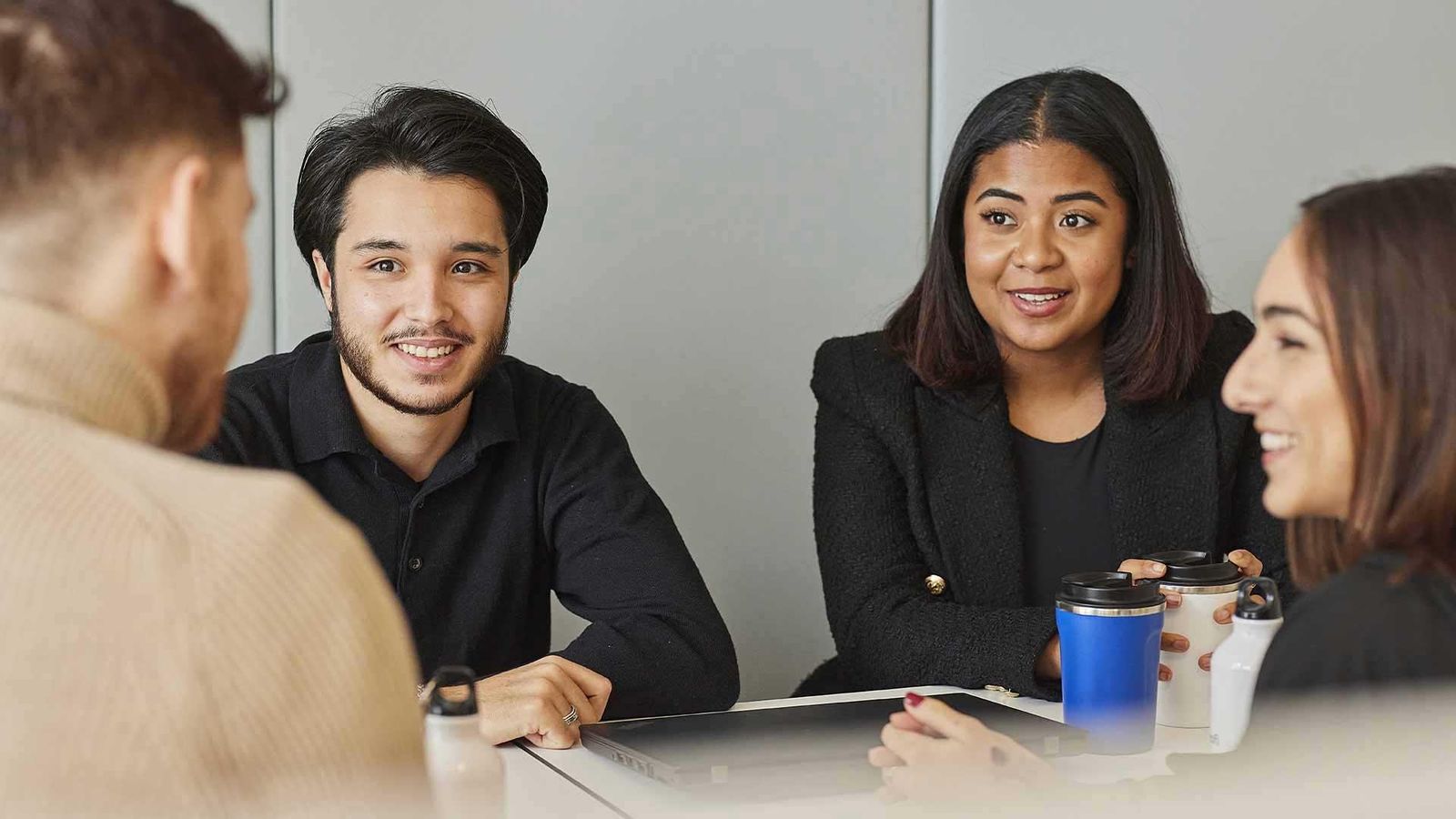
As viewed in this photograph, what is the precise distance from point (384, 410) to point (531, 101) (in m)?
0.70

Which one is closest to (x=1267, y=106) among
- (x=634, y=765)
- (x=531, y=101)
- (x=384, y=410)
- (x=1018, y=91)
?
(x=1018, y=91)

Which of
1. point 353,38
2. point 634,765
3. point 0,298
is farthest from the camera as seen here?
point 353,38

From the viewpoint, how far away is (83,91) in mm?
712

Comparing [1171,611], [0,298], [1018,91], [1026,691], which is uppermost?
[1018,91]

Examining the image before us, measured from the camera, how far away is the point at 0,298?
70 cm

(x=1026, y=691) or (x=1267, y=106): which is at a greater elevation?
(x=1267, y=106)

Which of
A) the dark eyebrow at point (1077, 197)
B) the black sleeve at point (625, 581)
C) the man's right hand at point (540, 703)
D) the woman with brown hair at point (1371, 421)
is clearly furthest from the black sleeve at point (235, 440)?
the woman with brown hair at point (1371, 421)

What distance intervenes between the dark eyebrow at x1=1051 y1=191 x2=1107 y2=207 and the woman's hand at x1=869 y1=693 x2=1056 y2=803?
3.23 feet

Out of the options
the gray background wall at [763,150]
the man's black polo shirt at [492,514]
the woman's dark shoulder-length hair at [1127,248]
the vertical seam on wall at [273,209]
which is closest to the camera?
the man's black polo shirt at [492,514]

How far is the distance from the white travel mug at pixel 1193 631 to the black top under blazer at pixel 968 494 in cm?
45

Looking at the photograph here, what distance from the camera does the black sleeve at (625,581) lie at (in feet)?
5.40

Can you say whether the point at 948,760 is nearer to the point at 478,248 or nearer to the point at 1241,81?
the point at 478,248

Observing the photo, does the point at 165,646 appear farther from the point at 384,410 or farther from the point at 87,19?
the point at 384,410

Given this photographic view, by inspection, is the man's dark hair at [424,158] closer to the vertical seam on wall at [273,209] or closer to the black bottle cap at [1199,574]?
the vertical seam on wall at [273,209]
